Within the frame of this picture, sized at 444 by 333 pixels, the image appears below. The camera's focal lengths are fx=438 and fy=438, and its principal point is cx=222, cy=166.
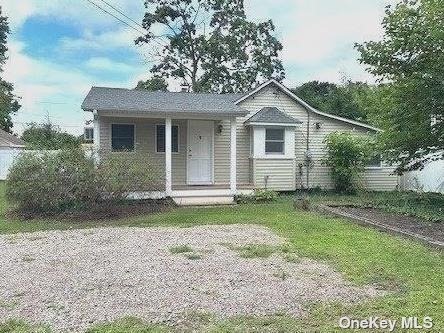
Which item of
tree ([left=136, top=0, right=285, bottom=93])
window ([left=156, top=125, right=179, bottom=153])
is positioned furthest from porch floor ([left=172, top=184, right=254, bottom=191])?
tree ([left=136, top=0, right=285, bottom=93])

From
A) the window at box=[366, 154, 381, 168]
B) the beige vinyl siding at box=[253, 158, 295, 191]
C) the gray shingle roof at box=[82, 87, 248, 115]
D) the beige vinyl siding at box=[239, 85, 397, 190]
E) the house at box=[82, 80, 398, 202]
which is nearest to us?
the gray shingle roof at box=[82, 87, 248, 115]

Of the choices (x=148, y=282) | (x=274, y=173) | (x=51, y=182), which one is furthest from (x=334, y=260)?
(x=274, y=173)

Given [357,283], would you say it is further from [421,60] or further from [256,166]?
[256,166]

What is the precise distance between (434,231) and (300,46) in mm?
22617

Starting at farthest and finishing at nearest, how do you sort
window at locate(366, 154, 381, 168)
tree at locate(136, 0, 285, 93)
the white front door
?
Result: tree at locate(136, 0, 285, 93), window at locate(366, 154, 381, 168), the white front door

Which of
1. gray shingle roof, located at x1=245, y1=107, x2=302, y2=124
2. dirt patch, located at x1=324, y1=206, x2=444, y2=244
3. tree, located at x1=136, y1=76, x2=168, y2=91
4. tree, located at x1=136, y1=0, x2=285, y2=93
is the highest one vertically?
tree, located at x1=136, y1=0, x2=285, y2=93

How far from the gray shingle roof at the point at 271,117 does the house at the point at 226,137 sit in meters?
0.02

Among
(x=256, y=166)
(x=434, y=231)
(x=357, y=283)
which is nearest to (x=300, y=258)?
(x=357, y=283)

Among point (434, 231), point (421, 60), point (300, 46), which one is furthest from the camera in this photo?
point (300, 46)

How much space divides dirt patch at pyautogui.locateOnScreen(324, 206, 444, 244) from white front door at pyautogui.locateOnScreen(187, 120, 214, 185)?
525 cm

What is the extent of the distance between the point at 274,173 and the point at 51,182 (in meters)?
7.83

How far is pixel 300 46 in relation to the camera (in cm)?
2914

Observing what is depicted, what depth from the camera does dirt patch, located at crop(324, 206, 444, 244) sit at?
8314 millimetres

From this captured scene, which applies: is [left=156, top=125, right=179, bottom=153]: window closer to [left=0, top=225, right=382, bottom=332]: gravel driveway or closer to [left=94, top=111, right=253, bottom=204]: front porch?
[left=94, top=111, right=253, bottom=204]: front porch
